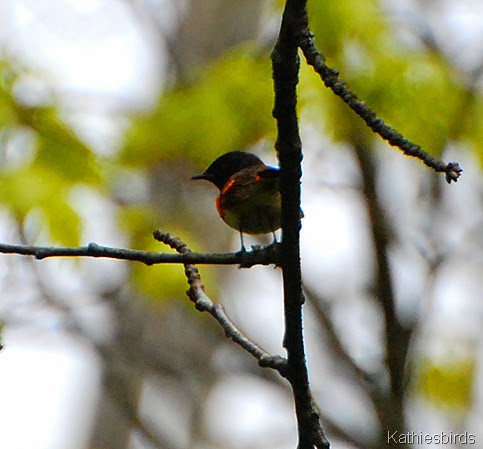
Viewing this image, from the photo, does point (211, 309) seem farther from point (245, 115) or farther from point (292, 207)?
point (245, 115)

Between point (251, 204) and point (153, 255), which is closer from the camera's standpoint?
point (153, 255)

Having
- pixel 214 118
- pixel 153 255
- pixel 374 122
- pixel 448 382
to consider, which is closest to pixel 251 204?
pixel 153 255

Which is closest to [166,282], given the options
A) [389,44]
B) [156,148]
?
[156,148]

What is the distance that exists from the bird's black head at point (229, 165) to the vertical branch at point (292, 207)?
125 centimetres

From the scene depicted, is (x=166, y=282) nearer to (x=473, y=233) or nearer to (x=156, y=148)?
(x=156, y=148)

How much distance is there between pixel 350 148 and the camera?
6.14 m

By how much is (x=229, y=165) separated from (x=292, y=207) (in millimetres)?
1654

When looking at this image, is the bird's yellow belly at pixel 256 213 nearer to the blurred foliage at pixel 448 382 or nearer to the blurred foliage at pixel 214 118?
the blurred foliage at pixel 214 118

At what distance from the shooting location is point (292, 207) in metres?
1.89

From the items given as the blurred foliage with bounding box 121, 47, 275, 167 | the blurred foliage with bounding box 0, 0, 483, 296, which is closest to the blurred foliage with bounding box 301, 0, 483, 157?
the blurred foliage with bounding box 0, 0, 483, 296

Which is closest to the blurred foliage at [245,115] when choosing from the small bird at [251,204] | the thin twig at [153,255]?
the small bird at [251,204]

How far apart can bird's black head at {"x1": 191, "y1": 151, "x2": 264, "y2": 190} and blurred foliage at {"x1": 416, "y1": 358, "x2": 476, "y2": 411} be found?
15.1ft

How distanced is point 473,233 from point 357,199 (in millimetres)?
901

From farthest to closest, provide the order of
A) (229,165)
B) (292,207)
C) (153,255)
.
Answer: (229,165) → (153,255) → (292,207)
